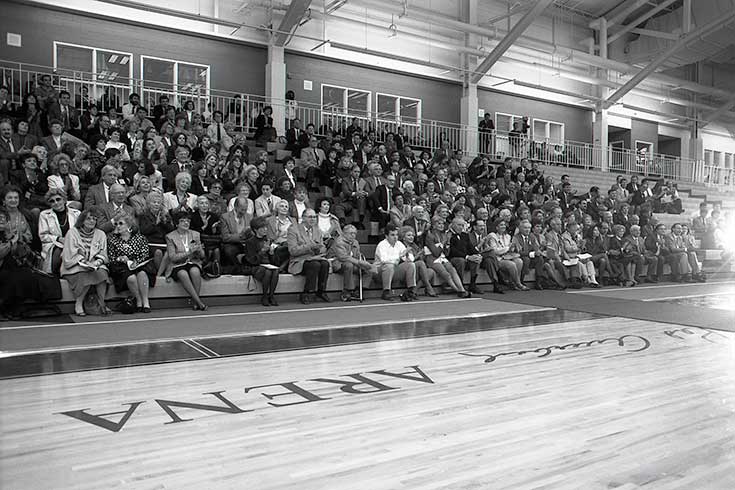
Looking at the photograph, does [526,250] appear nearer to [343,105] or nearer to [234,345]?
[234,345]

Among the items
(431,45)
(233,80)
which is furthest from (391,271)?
(431,45)

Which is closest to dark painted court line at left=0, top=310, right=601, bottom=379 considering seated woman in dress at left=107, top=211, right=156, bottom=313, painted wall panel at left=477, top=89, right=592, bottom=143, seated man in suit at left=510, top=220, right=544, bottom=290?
seated woman in dress at left=107, top=211, right=156, bottom=313

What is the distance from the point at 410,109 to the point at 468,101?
5.31 ft

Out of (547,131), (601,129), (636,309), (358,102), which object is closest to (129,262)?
(636,309)

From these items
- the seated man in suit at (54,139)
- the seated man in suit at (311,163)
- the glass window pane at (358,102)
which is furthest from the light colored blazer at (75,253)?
the glass window pane at (358,102)

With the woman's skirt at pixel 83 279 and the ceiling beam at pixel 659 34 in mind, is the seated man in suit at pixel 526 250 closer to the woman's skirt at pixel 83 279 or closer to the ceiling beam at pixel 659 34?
the woman's skirt at pixel 83 279

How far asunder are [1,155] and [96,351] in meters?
3.95

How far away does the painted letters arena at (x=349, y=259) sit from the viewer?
2.50 m

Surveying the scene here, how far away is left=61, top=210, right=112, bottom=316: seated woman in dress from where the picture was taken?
5.76 meters

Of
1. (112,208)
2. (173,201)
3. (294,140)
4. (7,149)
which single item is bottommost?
(112,208)

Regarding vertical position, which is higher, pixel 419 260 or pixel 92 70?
pixel 92 70

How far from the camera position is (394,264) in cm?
776

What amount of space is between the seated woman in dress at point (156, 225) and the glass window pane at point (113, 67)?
6.17m

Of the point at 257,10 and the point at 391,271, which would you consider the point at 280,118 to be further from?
the point at 391,271
